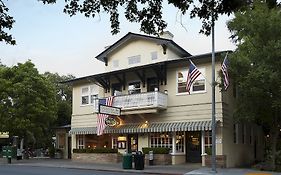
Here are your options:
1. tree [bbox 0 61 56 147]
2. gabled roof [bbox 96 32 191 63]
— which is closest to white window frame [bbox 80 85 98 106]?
gabled roof [bbox 96 32 191 63]

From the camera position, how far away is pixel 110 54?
114 feet

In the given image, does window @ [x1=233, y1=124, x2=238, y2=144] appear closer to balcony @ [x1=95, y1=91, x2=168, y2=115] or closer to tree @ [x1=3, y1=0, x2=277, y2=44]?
balcony @ [x1=95, y1=91, x2=168, y2=115]

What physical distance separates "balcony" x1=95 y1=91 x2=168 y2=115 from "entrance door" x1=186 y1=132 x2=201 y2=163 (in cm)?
276

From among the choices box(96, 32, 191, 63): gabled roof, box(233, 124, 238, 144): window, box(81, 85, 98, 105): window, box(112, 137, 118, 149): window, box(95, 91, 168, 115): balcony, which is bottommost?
box(112, 137, 118, 149): window

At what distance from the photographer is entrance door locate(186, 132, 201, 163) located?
2947cm

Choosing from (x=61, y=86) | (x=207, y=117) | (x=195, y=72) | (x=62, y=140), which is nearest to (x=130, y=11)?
(x=195, y=72)

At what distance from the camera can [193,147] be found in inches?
1174

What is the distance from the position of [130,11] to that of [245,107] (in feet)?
61.1

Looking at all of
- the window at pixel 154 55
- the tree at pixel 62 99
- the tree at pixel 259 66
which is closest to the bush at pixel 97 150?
the window at pixel 154 55

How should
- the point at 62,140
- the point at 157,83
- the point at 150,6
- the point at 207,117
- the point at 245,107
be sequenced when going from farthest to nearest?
the point at 62,140 < the point at 157,83 < the point at 207,117 < the point at 245,107 < the point at 150,6

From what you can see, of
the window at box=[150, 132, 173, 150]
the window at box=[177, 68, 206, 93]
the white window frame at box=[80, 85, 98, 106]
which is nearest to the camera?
the window at box=[177, 68, 206, 93]

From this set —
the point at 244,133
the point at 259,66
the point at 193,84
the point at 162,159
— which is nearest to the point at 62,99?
the point at 162,159

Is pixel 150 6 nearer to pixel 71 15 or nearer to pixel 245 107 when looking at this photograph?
pixel 71 15

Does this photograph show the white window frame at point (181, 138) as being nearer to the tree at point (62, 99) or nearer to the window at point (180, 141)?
the window at point (180, 141)
